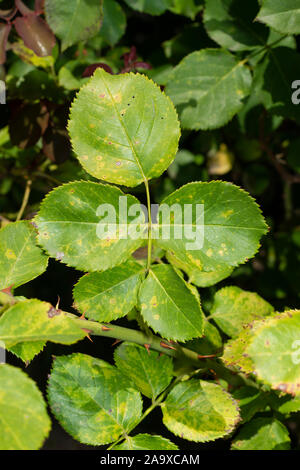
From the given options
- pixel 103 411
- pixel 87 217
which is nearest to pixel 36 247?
pixel 87 217

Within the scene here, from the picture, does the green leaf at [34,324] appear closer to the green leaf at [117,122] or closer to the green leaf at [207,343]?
the green leaf at [117,122]

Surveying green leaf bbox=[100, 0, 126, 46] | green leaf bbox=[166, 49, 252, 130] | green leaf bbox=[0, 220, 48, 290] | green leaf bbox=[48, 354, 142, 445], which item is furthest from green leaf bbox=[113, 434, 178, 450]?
green leaf bbox=[100, 0, 126, 46]

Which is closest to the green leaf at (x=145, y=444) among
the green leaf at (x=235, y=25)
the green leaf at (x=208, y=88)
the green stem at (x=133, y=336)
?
the green stem at (x=133, y=336)

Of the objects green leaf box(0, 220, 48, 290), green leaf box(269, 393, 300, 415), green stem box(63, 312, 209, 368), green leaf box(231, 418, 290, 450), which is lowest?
green leaf box(231, 418, 290, 450)

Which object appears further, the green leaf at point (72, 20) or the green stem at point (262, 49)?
the green stem at point (262, 49)

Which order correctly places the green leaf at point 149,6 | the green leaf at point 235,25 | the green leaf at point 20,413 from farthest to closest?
the green leaf at point 149,6
the green leaf at point 235,25
the green leaf at point 20,413

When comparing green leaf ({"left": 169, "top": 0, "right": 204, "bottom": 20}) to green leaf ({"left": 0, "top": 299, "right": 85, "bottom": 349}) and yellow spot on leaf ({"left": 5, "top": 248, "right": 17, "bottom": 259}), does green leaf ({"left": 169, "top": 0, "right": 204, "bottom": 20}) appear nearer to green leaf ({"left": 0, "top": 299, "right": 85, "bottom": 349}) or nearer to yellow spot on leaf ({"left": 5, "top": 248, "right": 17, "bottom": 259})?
yellow spot on leaf ({"left": 5, "top": 248, "right": 17, "bottom": 259})
